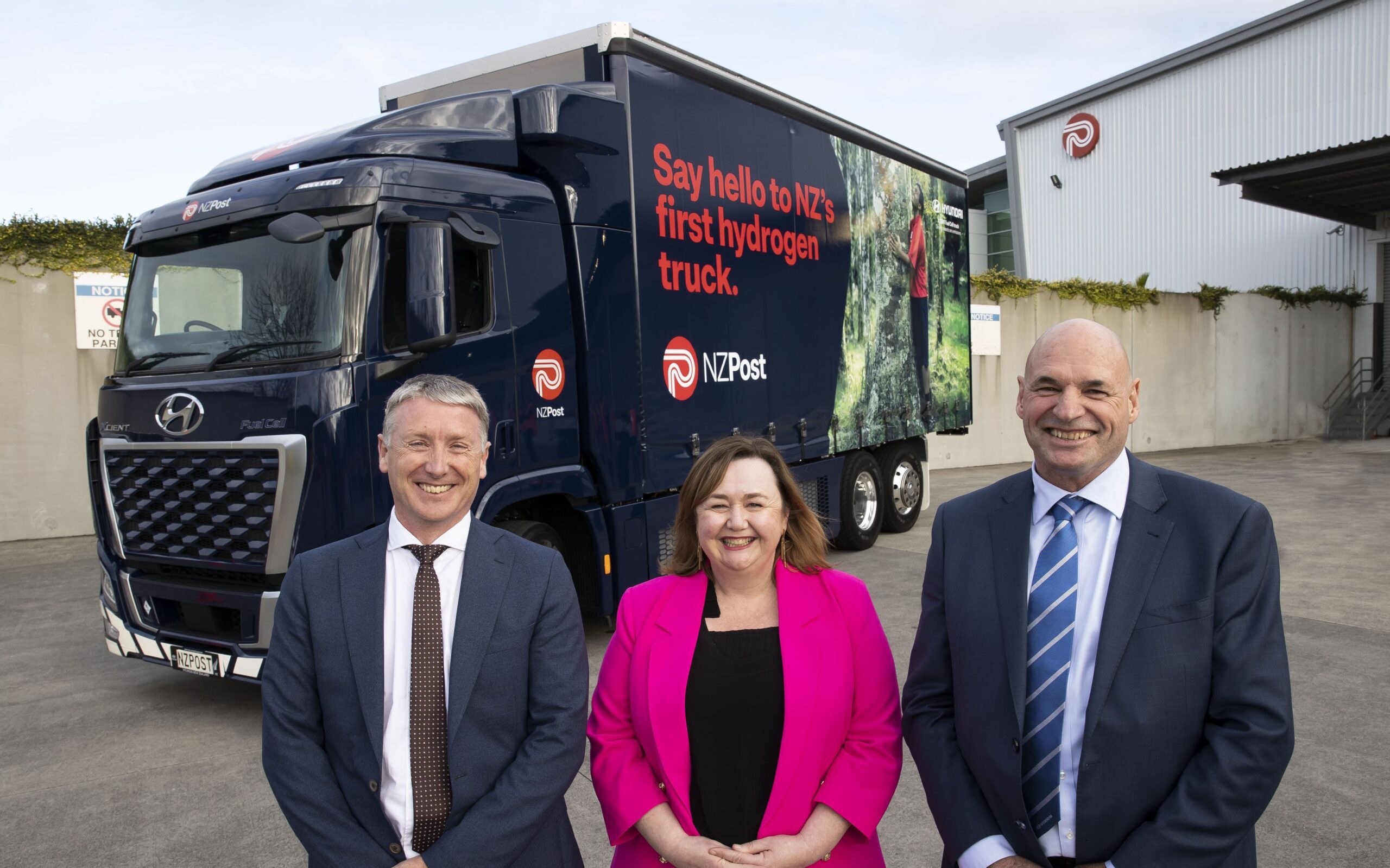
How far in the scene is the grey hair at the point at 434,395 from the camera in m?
2.13

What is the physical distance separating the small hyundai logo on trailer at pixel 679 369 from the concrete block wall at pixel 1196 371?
1129 centimetres

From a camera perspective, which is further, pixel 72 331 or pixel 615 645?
pixel 72 331

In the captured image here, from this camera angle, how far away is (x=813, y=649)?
2.21m

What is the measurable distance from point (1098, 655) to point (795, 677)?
0.65 metres

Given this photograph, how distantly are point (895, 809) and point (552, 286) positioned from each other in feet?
10.8

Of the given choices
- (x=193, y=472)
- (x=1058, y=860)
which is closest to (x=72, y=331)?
(x=193, y=472)

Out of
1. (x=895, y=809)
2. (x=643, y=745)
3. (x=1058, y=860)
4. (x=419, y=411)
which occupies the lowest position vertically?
(x=895, y=809)

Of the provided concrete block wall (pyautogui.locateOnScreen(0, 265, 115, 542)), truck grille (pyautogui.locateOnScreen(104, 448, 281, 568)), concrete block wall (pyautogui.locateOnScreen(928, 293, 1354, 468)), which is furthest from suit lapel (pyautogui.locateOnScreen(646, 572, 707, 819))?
concrete block wall (pyautogui.locateOnScreen(928, 293, 1354, 468))

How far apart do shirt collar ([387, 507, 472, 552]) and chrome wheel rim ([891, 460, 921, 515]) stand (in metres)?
7.94

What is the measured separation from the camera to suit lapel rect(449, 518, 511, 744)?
2000 mm

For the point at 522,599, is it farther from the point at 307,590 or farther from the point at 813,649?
the point at 813,649

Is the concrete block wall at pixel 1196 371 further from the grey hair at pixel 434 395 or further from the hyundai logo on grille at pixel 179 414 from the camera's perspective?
the grey hair at pixel 434 395

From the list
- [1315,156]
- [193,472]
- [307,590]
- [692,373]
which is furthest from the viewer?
[1315,156]

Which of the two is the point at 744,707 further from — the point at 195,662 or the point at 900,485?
the point at 900,485
